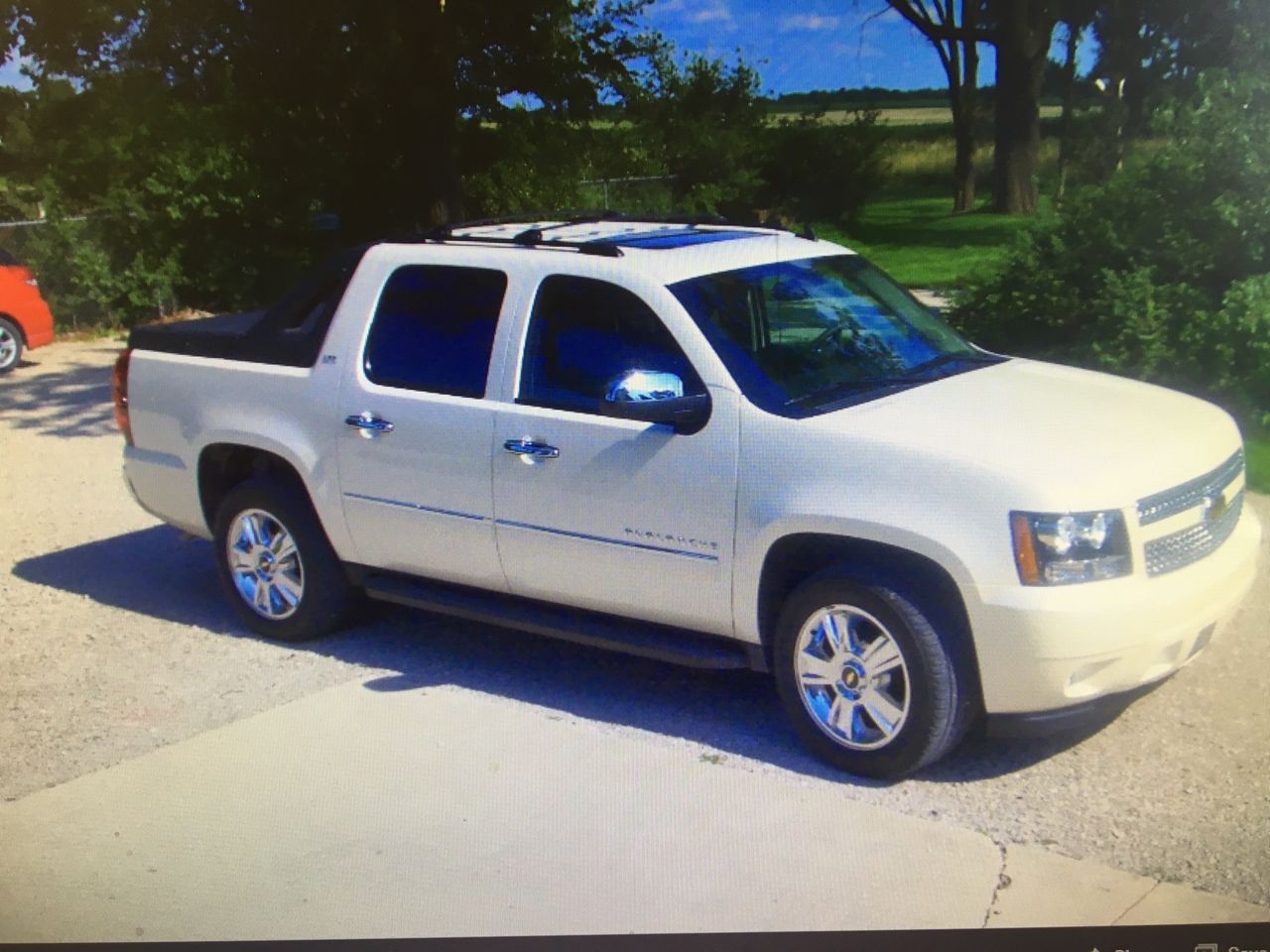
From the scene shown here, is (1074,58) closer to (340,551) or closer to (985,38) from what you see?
(985,38)

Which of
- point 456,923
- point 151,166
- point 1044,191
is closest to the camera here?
point 456,923

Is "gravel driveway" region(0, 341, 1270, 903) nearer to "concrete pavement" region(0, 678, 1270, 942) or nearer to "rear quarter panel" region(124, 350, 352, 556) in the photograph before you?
"concrete pavement" region(0, 678, 1270, 942)

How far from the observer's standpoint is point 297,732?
16.9 feet

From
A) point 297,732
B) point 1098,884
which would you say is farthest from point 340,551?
point 1098,884

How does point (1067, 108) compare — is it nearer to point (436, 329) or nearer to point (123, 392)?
point (436, 329)

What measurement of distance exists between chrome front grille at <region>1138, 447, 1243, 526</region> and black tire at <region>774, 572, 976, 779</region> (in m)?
0.67

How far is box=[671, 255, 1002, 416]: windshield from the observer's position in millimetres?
4939

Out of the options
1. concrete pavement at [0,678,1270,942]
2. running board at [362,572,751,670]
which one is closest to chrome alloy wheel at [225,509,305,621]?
running board at [362,572,751,670]

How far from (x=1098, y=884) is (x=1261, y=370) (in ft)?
18.2

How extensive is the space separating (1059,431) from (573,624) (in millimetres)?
1847

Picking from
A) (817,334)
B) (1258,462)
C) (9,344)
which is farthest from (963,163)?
(9,344)

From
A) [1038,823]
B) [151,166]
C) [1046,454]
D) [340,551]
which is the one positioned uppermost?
[151,166]

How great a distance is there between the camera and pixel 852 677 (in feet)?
15.1

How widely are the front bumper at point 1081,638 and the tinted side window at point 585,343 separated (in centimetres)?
145
